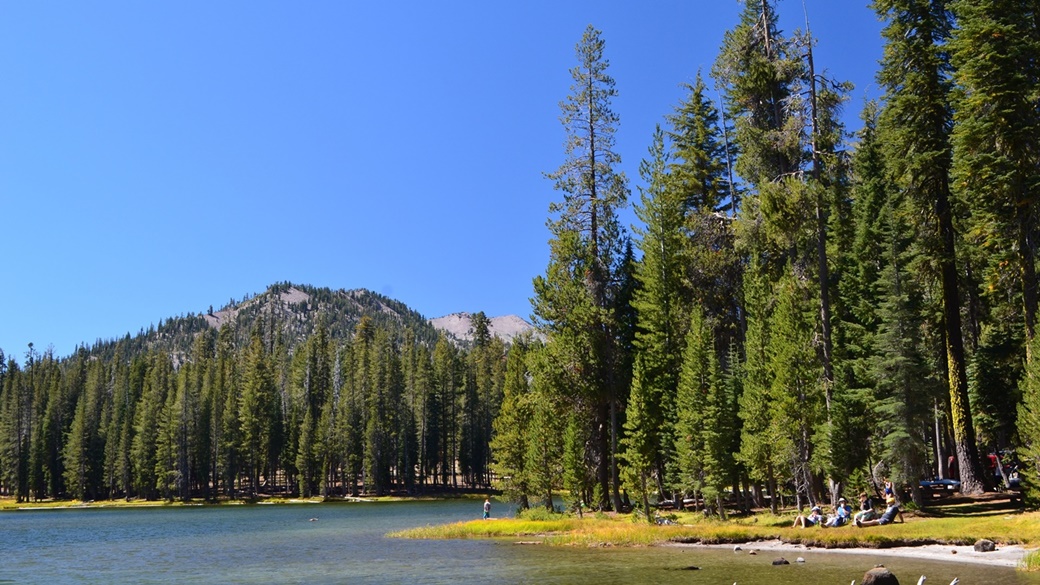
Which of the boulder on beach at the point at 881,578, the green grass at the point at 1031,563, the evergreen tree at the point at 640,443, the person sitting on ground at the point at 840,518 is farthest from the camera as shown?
the evergreen tree at the point at 640,443

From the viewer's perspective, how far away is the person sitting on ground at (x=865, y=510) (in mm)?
31812

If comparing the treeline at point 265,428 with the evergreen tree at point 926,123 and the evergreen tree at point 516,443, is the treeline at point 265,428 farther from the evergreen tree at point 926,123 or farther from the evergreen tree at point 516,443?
the evergreen tree at point 926,123

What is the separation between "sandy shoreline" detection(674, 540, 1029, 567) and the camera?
2373 cm

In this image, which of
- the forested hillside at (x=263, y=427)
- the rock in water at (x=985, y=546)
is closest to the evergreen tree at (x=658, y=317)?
the rock in water at (x=985, y=546)

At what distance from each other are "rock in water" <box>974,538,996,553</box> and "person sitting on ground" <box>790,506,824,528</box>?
889 cm

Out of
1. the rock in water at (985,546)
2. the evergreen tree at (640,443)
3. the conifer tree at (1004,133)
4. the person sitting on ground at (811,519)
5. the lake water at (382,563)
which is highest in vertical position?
the conifer tree at (1004,133)

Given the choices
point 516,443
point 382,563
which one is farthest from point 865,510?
point 516,443

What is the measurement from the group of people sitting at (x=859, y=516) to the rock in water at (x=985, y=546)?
6330 mm

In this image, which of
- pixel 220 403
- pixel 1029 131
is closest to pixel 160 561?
pixel 1029 131

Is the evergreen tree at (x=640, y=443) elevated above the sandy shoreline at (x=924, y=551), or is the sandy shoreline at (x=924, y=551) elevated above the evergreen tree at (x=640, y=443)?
the evergreen tree at (x=640, y=443)

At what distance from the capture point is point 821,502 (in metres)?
41.7

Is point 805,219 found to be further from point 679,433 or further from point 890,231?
point 679,433

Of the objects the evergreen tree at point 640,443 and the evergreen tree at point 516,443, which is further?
the evergreen tree at point 516,443

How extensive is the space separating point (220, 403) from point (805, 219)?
350ft
